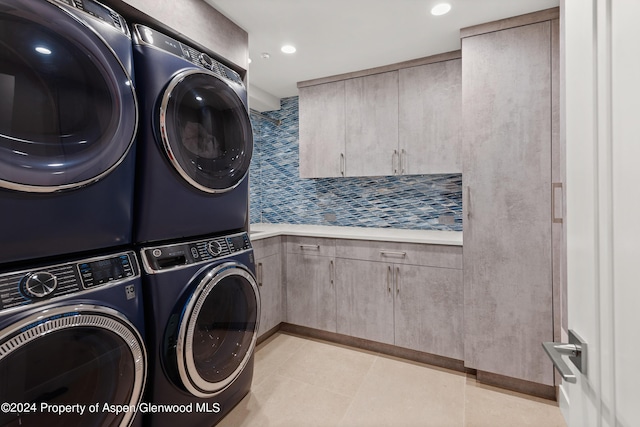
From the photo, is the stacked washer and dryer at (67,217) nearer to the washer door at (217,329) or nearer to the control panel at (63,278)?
the control panel at (63,278)

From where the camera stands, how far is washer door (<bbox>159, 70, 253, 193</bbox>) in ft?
4.42

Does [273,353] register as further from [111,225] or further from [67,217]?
[67,217]

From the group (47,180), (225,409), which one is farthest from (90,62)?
(225,409)

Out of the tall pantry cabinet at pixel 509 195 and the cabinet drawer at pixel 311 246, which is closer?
the tall pantry cabinet at pixel 509 195

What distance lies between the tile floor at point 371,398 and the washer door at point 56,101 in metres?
1.56

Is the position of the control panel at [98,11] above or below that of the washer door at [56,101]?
A: above

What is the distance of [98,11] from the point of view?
114 centimetres

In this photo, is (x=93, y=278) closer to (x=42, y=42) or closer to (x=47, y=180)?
(x=47, y=180)

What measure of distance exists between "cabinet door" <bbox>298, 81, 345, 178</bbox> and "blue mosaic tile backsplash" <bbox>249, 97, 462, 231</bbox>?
0.36 m

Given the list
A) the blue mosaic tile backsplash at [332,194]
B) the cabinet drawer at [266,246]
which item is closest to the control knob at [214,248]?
the cabinet drawer at [266,246]

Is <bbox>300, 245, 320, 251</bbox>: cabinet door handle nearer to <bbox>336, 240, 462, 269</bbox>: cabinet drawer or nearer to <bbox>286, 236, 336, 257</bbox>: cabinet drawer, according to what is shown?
<bbox>286, 236, 336, 257</bbox>: cabinet drawer

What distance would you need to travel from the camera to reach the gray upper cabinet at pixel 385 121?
99.0 inches

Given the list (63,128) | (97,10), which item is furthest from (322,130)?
(63,128)

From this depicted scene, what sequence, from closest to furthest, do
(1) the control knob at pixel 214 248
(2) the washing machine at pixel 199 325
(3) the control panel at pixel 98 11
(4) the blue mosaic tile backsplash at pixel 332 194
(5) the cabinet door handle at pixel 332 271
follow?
(3) the control panel at pixel 98 11 → (2) the washing machine at pixel 199 325 → (1) the control knob at pixel 214 248 → (5) the cabinet door handle at pixel 332 271 → (4) the blue mosaic tile backsplash at pixel 332 194
